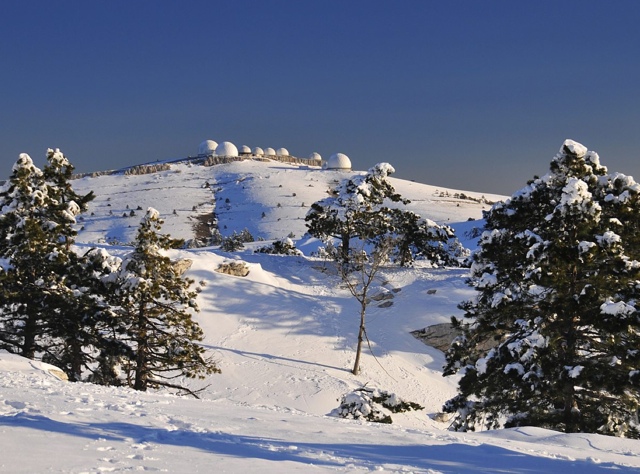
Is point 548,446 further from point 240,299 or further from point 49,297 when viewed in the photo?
point 240,299

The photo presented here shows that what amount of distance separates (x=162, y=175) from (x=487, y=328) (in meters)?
108

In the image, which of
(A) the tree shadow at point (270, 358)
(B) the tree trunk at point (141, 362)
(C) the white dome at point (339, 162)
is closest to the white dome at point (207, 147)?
(C) the white dome at point (339, 162)

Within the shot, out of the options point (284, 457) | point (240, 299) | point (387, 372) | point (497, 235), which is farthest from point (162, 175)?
point (284, 457)

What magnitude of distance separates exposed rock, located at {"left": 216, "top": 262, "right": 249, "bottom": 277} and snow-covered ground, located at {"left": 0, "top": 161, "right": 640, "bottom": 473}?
1.58 feet

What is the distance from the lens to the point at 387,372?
27047 millimetres

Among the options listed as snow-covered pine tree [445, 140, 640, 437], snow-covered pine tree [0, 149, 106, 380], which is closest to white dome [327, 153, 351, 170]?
snow-covered pine tree [0, 149, 106, 380]

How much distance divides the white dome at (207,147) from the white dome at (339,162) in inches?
1345

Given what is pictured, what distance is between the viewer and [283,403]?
73.6ft

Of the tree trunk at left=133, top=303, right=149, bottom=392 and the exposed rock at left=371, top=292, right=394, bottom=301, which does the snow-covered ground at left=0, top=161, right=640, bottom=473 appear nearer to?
the exposed rock at left=371, top=292, right=394, bottom=301

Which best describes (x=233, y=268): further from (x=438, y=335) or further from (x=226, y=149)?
(x=226, y=149)

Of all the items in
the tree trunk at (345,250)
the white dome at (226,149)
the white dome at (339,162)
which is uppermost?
the white dome at (226,149)

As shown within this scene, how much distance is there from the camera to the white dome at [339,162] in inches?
4861

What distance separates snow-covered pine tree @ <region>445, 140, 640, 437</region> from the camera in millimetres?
14148

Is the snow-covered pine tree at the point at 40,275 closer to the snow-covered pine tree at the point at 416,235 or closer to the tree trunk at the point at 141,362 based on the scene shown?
the tree trunk at the point at 141,362
